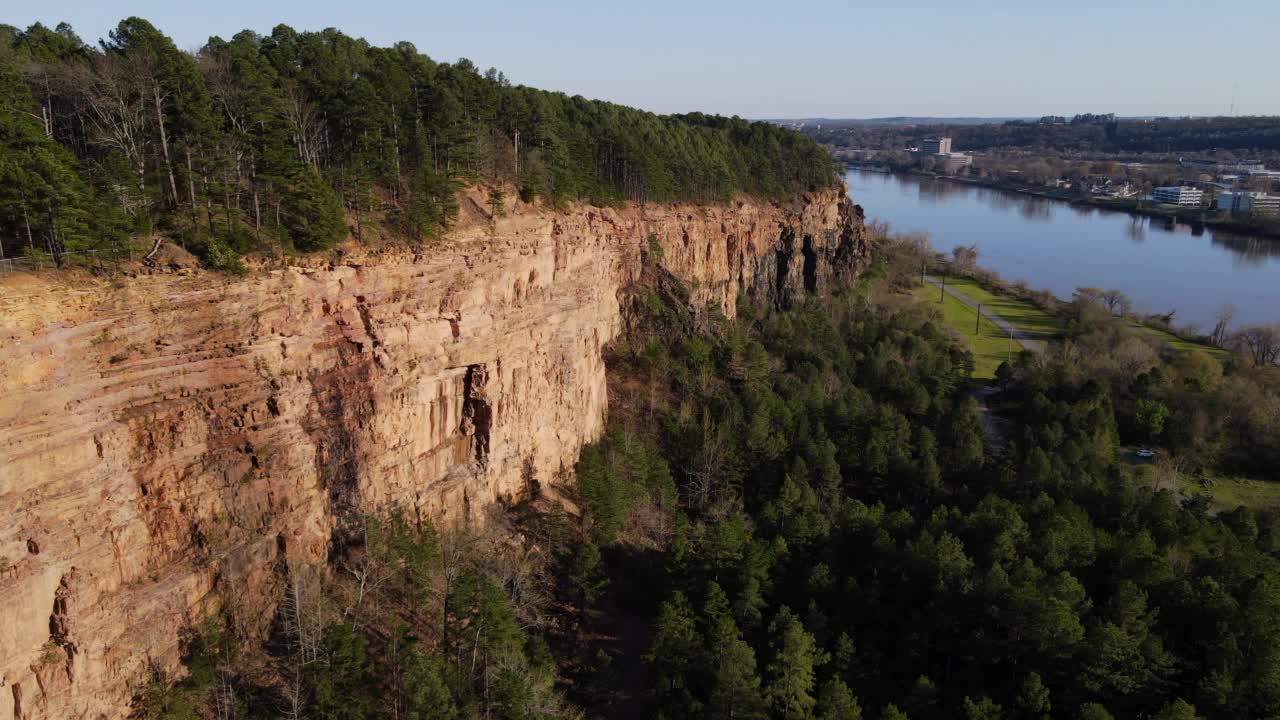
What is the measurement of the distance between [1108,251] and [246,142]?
10788 centimetres

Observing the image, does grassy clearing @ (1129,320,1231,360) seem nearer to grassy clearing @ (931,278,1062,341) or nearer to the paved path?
grassy clearing @ (931,278,1062,341)

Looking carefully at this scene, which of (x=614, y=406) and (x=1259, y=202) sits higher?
(x=1259, y=202)

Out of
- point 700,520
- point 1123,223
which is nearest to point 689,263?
point 700,520

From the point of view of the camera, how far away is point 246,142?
85.8 ft

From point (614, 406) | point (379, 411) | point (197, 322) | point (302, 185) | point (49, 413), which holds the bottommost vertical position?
point (614, 406)

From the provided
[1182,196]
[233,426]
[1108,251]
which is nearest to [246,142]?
[233,426]

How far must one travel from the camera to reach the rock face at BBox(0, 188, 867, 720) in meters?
17.8

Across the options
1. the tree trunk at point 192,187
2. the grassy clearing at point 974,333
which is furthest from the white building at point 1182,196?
the tree trunk at point 192,187

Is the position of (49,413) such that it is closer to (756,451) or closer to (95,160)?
(95,160)

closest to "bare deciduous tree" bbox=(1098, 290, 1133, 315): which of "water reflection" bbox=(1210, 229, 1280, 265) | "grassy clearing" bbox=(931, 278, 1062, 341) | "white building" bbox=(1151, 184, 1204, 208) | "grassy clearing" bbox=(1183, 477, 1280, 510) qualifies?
"grassy clearing" bbox=(931, 278, 1062, 341)

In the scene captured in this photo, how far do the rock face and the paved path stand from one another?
43500 mm

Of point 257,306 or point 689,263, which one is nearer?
point 257,306

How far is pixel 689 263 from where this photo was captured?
5150cm

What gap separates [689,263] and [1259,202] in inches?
4523
